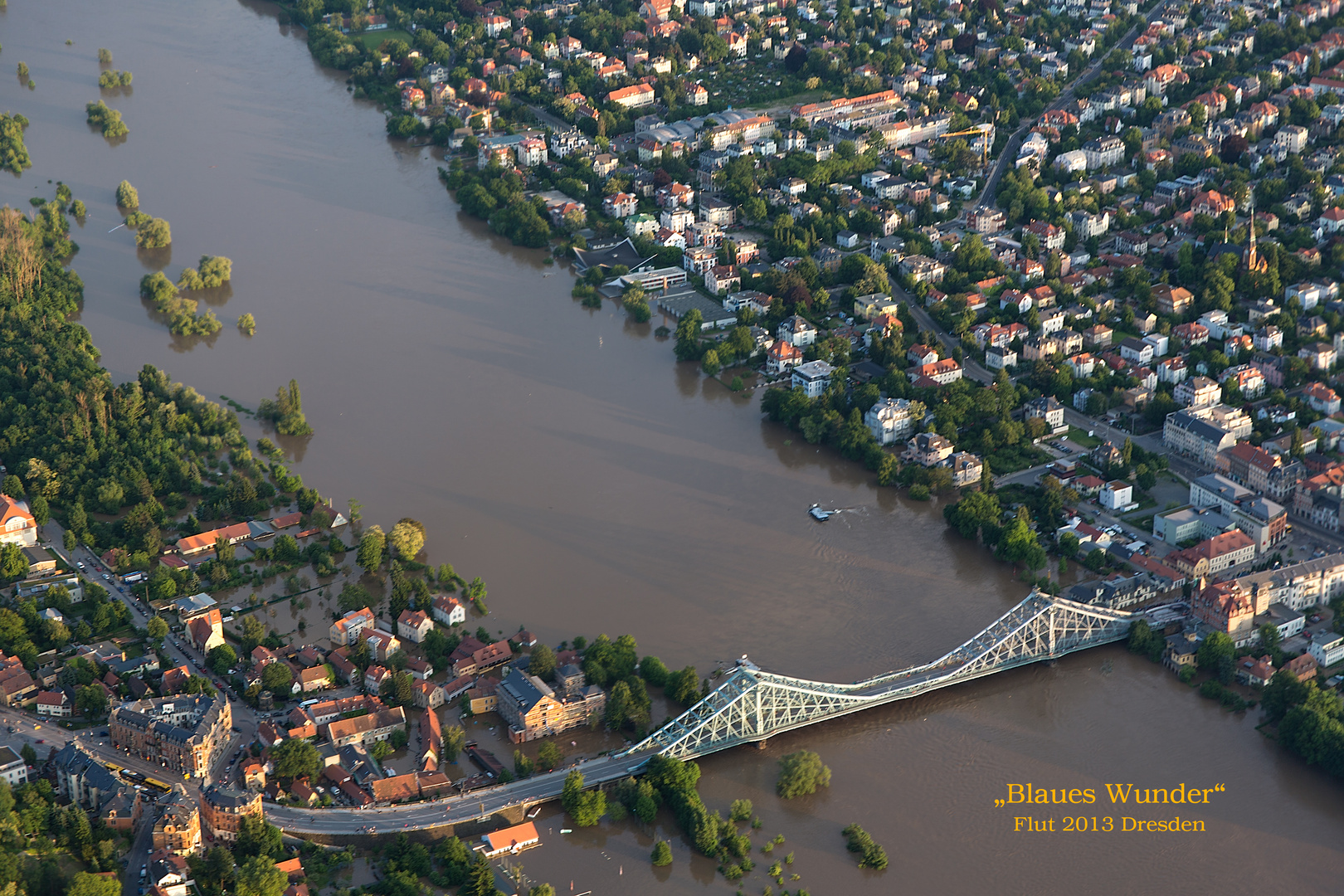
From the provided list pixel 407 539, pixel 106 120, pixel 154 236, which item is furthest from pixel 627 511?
pixel 106 120

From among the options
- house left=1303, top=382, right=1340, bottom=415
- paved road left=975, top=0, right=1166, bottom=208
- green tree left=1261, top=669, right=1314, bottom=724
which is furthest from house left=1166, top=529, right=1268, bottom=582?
paved road left=975, top=0, right=1166, bottom=208

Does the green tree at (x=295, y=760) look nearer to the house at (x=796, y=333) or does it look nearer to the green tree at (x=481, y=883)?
the green tree at (x=481, y=883)

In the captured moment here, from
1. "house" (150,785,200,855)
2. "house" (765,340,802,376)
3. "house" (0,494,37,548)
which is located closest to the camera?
"house" (150,785,200,855)

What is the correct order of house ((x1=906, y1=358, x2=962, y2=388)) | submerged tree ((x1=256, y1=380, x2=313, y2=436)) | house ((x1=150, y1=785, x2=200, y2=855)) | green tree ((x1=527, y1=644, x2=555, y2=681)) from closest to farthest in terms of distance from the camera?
house ((x1=150, y1=785, x2=200, y2=855))
green tree ((x1=527, y1=644, x2=555, y2=681))
submerged tree ((x1=256, y1=380, x2=313, y2=436))
house ((x1=906, y1=358, x2=962, y2=388))

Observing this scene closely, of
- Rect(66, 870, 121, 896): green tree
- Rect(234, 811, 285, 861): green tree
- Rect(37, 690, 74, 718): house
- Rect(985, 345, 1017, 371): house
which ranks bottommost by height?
Rect(37, 690, 74, 718): house

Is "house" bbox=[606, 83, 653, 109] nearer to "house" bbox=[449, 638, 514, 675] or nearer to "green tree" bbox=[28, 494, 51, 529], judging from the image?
"green tree" bbox=[28, 494, 51, 529]

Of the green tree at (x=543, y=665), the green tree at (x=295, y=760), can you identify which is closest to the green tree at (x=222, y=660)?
the green tree at (x=295, y=760)

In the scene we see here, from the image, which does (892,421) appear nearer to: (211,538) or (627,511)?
(627,511)
